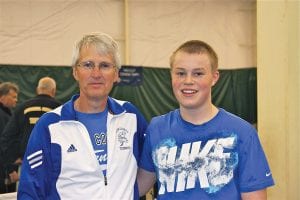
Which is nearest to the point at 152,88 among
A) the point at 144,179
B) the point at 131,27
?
the point at 131,27

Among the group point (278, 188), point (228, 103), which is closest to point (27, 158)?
point (278, 188)

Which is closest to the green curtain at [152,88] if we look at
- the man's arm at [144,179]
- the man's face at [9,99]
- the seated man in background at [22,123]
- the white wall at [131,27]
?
the white wall at [131,27]

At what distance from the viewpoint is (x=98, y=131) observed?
5.87 ft

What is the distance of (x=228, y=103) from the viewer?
302 inches

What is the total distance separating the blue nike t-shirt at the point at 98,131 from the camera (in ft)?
5.79

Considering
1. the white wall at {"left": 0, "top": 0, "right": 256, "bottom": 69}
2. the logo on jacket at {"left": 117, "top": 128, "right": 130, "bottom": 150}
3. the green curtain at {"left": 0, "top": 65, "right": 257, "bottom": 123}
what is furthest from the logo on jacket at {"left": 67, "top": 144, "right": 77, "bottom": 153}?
the white wall at {"left": 0, "top": 0, "right": 256, "bottom": 69}

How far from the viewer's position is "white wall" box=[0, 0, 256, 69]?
21.4 feet

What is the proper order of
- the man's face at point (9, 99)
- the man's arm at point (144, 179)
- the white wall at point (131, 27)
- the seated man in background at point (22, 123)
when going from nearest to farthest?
the man's arm at point (144, 179)
the seated man in background at point (22, 123)
the man's face at point (9, 99)
the white wall at point (131, 27)

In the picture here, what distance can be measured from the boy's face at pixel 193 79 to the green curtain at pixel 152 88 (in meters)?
4.81

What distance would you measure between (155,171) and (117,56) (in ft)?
1.57

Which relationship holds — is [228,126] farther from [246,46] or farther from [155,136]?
[246,46]

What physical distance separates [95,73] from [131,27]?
5547 mm

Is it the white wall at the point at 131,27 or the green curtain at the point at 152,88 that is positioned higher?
the white wall at the point at 131,27

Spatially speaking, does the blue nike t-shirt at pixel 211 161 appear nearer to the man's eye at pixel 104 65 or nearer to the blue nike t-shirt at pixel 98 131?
the blue nike t-shirt at pixel 98 131
